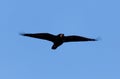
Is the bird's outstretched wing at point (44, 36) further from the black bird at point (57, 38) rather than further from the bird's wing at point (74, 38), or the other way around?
the bird's wing at point (74, 38)

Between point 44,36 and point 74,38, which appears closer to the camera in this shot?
point 74,38

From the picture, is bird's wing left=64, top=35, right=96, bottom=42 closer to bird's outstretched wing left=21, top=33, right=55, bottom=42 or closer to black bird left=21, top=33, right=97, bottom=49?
black bird left=21, top=33, right=97, bottom=49

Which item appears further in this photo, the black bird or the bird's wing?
the bird's wing

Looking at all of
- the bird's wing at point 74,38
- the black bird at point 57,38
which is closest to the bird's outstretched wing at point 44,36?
the black bird at point 57,38

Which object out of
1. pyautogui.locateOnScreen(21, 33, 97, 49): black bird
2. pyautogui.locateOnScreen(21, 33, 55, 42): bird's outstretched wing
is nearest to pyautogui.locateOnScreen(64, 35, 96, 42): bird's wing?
pyautogui.locateOnScreen(21, 33, 97, 49): black bird

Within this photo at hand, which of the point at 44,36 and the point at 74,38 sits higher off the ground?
the point at 44,36

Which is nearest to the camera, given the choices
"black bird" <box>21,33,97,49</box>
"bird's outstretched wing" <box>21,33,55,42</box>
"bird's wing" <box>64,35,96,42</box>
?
"black bird" <box>21,33,97,49</box>

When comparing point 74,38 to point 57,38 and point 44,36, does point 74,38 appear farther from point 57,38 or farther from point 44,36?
point 44,36

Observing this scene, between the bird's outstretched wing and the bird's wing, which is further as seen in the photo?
the bird's outstretched wing

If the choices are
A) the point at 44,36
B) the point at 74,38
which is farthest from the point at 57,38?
the point at 74,38

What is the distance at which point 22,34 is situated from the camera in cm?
17250

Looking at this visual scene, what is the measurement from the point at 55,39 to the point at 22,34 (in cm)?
468

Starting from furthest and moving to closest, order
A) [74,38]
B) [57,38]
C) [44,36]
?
[44,36] → [74,38] → [57,38]

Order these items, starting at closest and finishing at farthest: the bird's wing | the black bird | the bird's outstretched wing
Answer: the black bird, the bird's wing, the bird's outstretched wing
